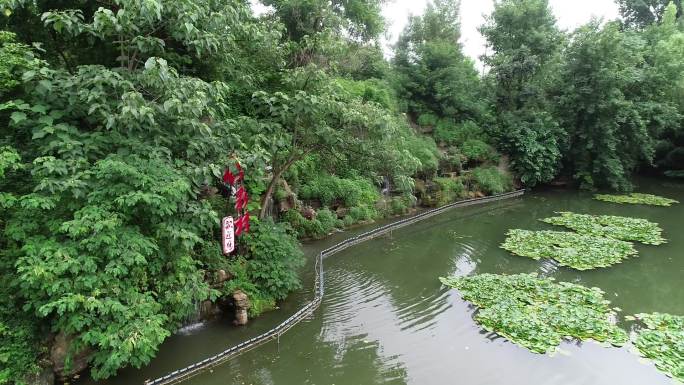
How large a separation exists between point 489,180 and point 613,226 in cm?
640

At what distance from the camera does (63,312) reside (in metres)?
5.01

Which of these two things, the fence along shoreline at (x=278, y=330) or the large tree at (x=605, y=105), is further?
the large tree at (x=605, y=105)

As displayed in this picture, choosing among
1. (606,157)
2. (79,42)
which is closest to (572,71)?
(606,157)

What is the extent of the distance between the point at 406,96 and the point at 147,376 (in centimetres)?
1905

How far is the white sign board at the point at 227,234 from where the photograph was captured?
7.48 metres

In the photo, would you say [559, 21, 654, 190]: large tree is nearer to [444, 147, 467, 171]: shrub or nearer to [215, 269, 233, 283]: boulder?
[444, 147, 467, 171]: shrub

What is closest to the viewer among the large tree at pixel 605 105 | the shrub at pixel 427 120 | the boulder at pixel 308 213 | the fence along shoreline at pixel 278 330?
the fence along shoreline at pixel 278 330

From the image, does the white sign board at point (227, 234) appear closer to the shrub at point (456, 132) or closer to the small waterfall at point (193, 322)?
the small waterfall at point (193, 322)

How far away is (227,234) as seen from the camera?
757 cm

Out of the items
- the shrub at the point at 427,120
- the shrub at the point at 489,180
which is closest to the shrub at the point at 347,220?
the shrub at the point at 489,180

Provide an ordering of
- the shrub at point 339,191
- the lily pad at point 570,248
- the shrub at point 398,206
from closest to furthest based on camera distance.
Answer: the lily pad at point 570,248 < the shrub at point 339,191 < the shrub at point 398,206

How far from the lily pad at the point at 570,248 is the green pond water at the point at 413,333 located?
0.32 m

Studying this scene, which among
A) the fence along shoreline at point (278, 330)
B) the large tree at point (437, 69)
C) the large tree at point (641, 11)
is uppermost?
the large tree at point (641, 11)

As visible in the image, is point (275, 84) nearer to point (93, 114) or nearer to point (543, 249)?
point (93, 114)
